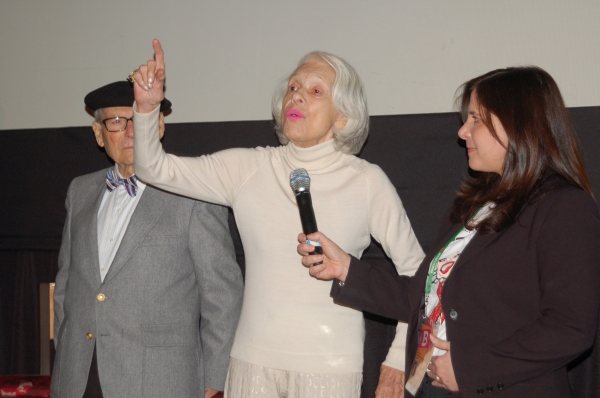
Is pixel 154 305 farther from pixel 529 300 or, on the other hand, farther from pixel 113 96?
pixel 529 300

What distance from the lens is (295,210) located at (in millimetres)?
2020

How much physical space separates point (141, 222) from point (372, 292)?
878mm

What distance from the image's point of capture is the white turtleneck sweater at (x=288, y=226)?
1939 mm

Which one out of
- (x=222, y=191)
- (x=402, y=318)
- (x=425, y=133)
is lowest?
(x=402, y=318)

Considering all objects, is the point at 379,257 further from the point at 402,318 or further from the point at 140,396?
the point at 140,396

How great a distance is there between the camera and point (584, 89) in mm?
2439

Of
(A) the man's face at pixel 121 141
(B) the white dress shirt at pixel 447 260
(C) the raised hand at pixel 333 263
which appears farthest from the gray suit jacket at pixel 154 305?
(B) the white dress shirt at pixel 447 260

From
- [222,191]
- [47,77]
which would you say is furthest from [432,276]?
[47,77]

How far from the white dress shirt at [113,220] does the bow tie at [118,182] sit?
2 centimetres

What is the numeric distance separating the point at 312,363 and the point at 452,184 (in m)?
1.01

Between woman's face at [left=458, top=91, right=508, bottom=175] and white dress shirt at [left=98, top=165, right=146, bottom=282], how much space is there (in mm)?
1201

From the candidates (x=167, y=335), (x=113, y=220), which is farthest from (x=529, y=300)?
(x=113, y=220)

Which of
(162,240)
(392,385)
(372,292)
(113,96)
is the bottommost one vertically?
(392,385)

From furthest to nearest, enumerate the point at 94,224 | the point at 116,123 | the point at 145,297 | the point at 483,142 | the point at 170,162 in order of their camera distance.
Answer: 1. the point at 116,123
2. the point at 94,224
3. the point at 145,297
4. the point at 170,162
5. the point at 483,142
